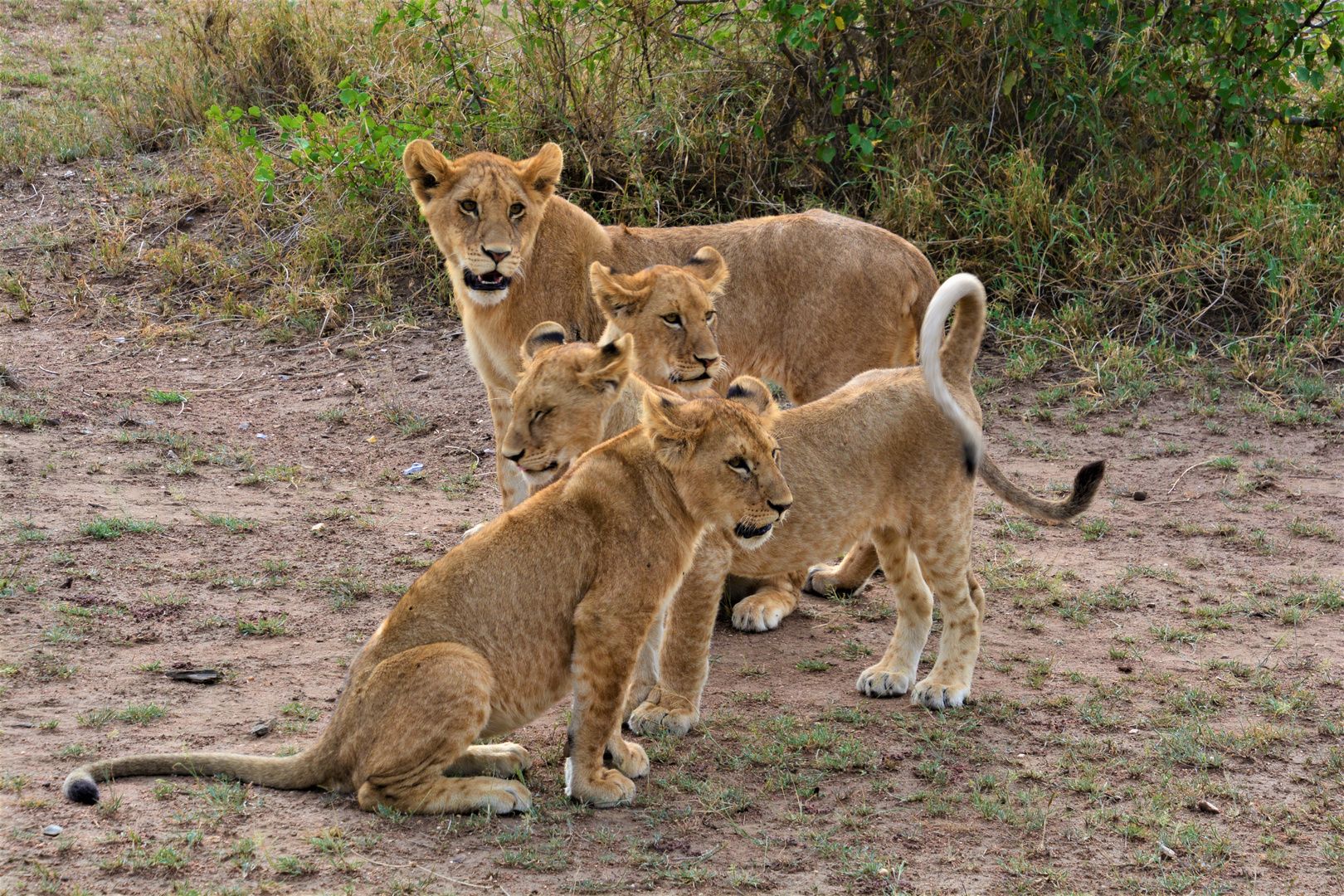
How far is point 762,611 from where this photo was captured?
4.84 meters

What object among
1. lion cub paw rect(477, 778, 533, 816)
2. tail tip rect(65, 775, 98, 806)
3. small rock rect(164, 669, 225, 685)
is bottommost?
small rock rect(164, 669, 225, 685)

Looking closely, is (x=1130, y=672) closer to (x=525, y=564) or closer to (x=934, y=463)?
(x=934, y=463)

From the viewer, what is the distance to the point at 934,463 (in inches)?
163

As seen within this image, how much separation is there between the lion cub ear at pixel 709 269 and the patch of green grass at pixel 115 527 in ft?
8.01

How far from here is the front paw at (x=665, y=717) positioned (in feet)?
12.8

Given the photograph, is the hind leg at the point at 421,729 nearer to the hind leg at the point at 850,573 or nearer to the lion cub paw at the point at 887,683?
the lion cub paw at the point at 887,683

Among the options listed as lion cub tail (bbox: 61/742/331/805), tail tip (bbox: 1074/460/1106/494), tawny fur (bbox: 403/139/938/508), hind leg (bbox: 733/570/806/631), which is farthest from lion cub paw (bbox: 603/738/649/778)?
tawny fur (bbox: 403/139/938/508)

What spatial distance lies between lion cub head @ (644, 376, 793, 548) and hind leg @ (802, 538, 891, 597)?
5.70 ft

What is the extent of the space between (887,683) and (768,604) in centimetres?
72

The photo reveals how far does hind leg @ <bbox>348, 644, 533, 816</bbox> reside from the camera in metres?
3.19

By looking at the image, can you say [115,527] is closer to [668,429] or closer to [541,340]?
[541,340]

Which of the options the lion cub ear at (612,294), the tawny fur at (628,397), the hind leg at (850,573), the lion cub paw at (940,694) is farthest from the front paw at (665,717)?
the lion cub ear at (612,294)

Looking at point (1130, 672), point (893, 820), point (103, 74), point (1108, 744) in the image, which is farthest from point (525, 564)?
point (103, 74)

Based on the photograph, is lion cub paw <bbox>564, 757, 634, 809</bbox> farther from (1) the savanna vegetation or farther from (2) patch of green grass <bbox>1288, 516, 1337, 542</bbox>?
(1) the savanna vegetation
